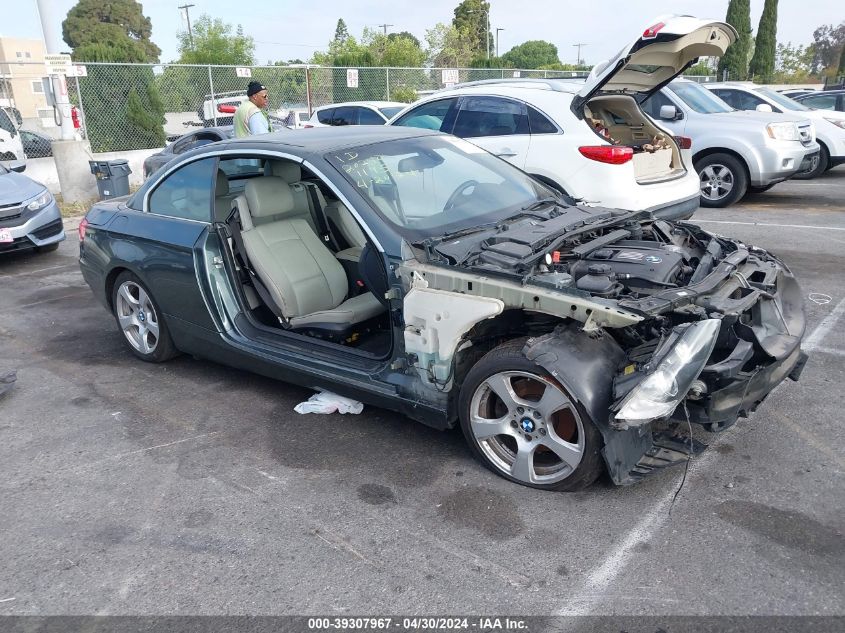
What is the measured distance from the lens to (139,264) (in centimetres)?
480

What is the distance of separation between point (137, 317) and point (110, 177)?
7.15 m

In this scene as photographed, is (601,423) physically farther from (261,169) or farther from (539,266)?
(261,169)

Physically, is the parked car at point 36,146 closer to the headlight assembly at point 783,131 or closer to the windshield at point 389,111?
the windshield at point 389,111

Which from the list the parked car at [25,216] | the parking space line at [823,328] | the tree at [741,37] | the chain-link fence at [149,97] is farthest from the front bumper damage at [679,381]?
the tree at [741,37]

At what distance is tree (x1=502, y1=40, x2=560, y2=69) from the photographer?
353 feet

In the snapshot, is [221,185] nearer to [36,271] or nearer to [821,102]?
[36,271]

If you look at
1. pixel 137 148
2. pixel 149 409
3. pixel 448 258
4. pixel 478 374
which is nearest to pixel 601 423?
pixel 478 374

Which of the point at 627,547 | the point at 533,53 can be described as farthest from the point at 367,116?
the point at 533,53

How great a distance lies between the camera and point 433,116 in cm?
820

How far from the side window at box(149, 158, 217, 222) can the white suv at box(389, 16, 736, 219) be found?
3.27 metres

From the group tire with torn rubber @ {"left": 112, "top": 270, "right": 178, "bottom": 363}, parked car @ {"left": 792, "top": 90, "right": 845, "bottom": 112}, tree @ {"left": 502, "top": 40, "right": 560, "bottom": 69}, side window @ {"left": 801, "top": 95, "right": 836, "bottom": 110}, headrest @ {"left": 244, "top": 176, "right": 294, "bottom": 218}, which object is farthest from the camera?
tree @ {"left": 502, "top": 40, "right": 560, "bottom": 69}

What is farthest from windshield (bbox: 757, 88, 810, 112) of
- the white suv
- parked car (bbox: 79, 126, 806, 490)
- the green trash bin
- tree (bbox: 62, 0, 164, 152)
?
tree (bbox: 62, 0, 164, 152)

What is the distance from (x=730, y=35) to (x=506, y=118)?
2.43 m

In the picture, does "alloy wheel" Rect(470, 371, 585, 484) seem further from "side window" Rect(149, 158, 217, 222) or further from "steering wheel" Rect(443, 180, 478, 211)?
"side window" Rect(149, 158, 217, 222)
